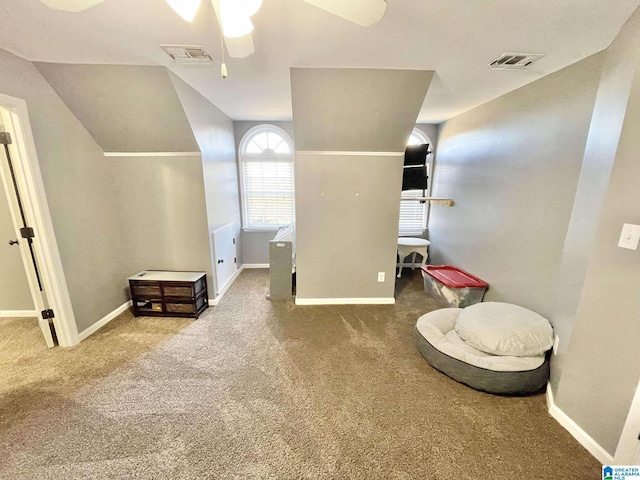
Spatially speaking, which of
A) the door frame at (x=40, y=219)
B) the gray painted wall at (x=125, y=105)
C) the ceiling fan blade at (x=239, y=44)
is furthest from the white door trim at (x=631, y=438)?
the door frame at (x=40, y=219)

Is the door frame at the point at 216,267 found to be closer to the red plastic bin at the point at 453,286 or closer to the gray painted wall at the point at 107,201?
the gray painted wall at the point at 107,201

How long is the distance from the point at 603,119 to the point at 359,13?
149 centimetres

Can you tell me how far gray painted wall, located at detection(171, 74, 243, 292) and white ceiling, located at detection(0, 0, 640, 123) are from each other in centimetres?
35

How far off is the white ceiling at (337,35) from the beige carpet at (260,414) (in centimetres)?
232

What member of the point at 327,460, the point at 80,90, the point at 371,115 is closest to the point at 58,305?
the point at 80,90

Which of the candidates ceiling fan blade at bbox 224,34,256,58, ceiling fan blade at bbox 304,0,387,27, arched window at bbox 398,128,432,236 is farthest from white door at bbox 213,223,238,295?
arched window at bbox 398,128,432,236

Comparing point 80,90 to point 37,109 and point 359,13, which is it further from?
point 359,13

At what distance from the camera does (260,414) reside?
1670 millimetres

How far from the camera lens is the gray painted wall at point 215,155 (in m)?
2.55

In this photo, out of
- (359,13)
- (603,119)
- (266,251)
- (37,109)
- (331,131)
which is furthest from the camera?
(266,251)

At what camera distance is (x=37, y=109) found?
2.03m

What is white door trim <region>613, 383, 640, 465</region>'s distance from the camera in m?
1.22

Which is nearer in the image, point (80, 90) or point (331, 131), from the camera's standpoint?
point (80, 90)

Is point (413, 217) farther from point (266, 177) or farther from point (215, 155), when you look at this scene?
point (215, 155)
